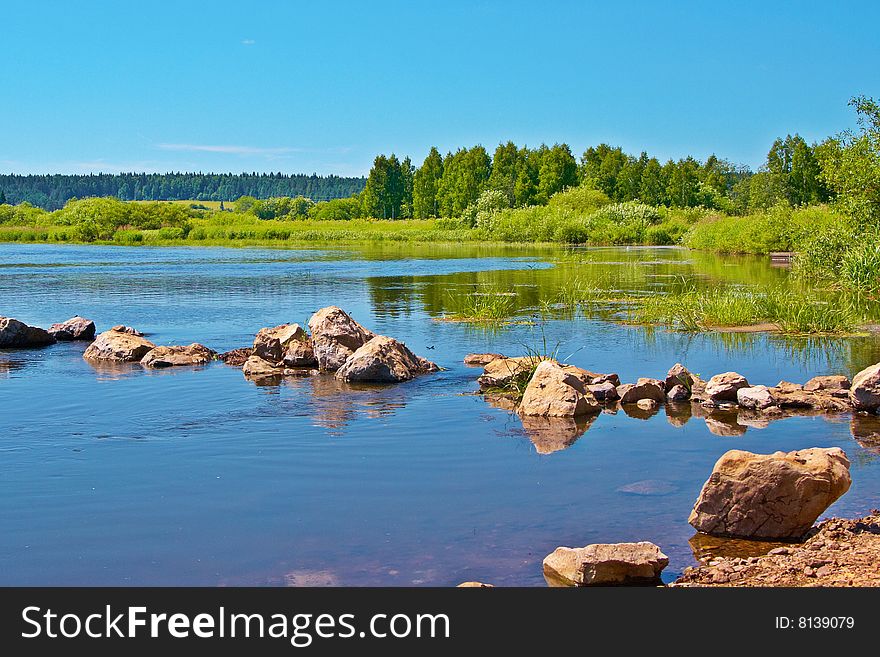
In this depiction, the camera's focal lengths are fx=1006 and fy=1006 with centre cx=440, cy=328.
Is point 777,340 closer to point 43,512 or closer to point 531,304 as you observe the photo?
point 531,304

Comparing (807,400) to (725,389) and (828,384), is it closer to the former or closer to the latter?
(828,384)

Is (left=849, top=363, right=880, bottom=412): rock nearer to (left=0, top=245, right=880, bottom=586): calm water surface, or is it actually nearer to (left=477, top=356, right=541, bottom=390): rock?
(left=0, top=245, right=880, bottom=586): calm water surface

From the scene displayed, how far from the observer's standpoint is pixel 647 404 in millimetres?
15680

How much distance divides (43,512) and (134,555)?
1910 millimetres

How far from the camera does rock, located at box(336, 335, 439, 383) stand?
17969 mm

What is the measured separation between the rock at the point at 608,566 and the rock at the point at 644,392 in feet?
26.4

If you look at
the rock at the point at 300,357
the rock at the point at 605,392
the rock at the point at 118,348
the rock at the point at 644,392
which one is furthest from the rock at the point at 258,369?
the rock at the point at 644,392

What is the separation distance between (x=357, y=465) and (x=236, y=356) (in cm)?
943

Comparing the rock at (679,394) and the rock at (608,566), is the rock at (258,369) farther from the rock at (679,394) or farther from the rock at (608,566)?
the rock at (608,566)

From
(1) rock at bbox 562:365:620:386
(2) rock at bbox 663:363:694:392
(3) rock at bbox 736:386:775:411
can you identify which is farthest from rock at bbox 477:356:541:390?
(3) rock at bbox 736:386:775:411

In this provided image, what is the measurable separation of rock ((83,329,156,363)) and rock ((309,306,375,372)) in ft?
13.2

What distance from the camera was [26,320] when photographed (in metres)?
28.8

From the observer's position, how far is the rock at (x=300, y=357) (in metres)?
19.6
